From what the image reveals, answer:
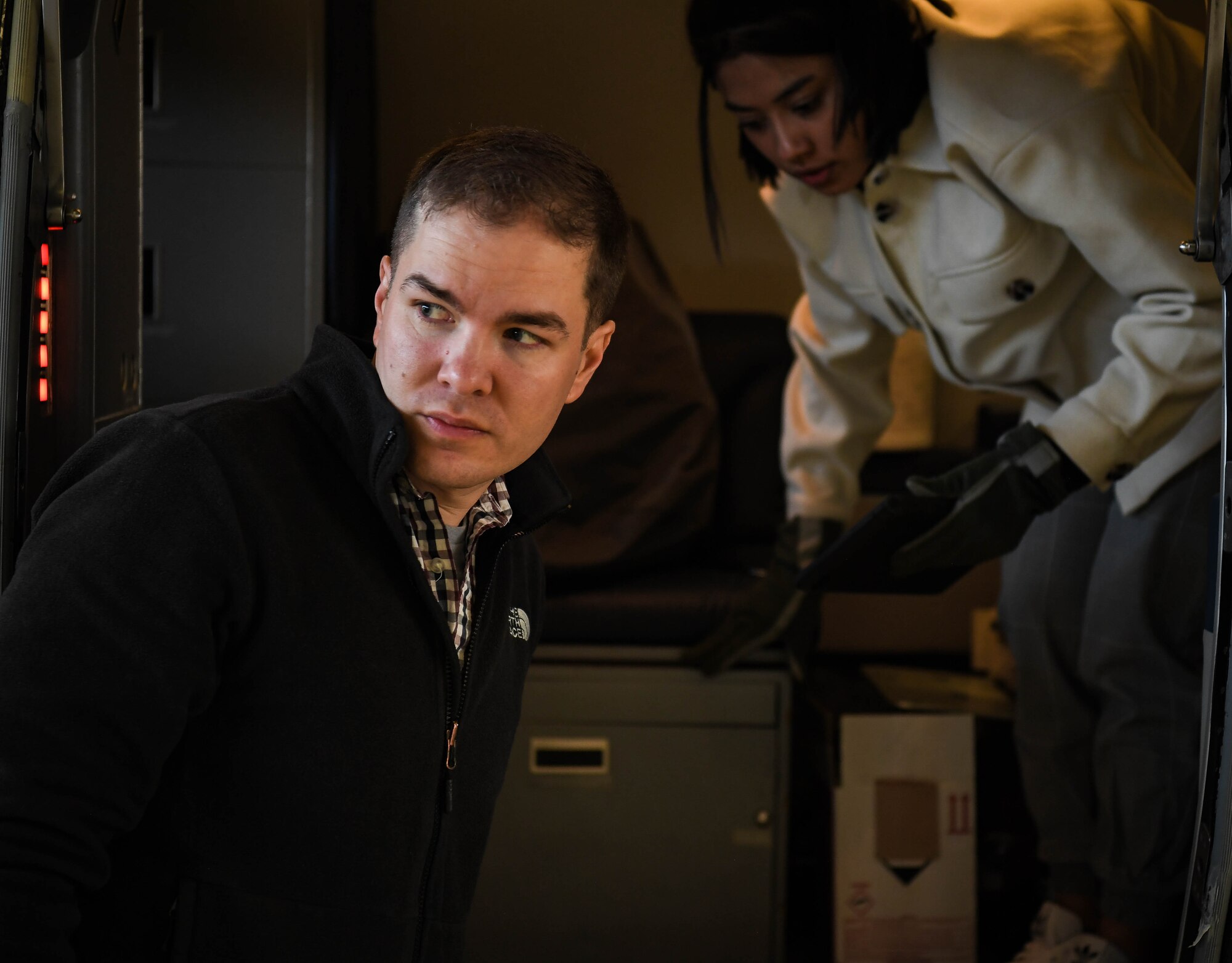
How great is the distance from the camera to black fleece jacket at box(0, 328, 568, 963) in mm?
731

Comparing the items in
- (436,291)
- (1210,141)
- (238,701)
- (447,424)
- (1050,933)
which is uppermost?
(1210,141)

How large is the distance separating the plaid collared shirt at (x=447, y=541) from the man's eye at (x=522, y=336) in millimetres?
141

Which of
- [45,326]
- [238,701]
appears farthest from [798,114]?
[238,701]

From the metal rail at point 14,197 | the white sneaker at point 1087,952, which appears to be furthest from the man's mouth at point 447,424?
the white sneaker at point 1087,952

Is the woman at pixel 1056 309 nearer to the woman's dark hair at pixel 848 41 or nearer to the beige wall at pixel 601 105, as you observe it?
the woman's dark hair at pixel 848 41

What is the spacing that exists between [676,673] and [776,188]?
0.77 meters

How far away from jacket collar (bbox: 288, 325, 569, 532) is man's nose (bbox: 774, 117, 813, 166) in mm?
764

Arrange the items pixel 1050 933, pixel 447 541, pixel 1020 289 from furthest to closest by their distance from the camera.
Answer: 1. pixel 1050 933
2. pixel 1020 289
3. pixel 447 541

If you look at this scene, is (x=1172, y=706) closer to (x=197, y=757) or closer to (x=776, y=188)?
(x=776, y=188)

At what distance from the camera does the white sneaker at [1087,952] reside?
1.61m

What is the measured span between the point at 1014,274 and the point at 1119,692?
590mm

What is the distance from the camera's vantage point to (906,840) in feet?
6.15

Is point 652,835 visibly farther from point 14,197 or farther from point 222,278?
point 14,197

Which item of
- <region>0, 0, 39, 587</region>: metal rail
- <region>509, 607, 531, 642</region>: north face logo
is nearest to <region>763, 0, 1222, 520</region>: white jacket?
<region>509, 607, 531, 642</region>: north face logo
